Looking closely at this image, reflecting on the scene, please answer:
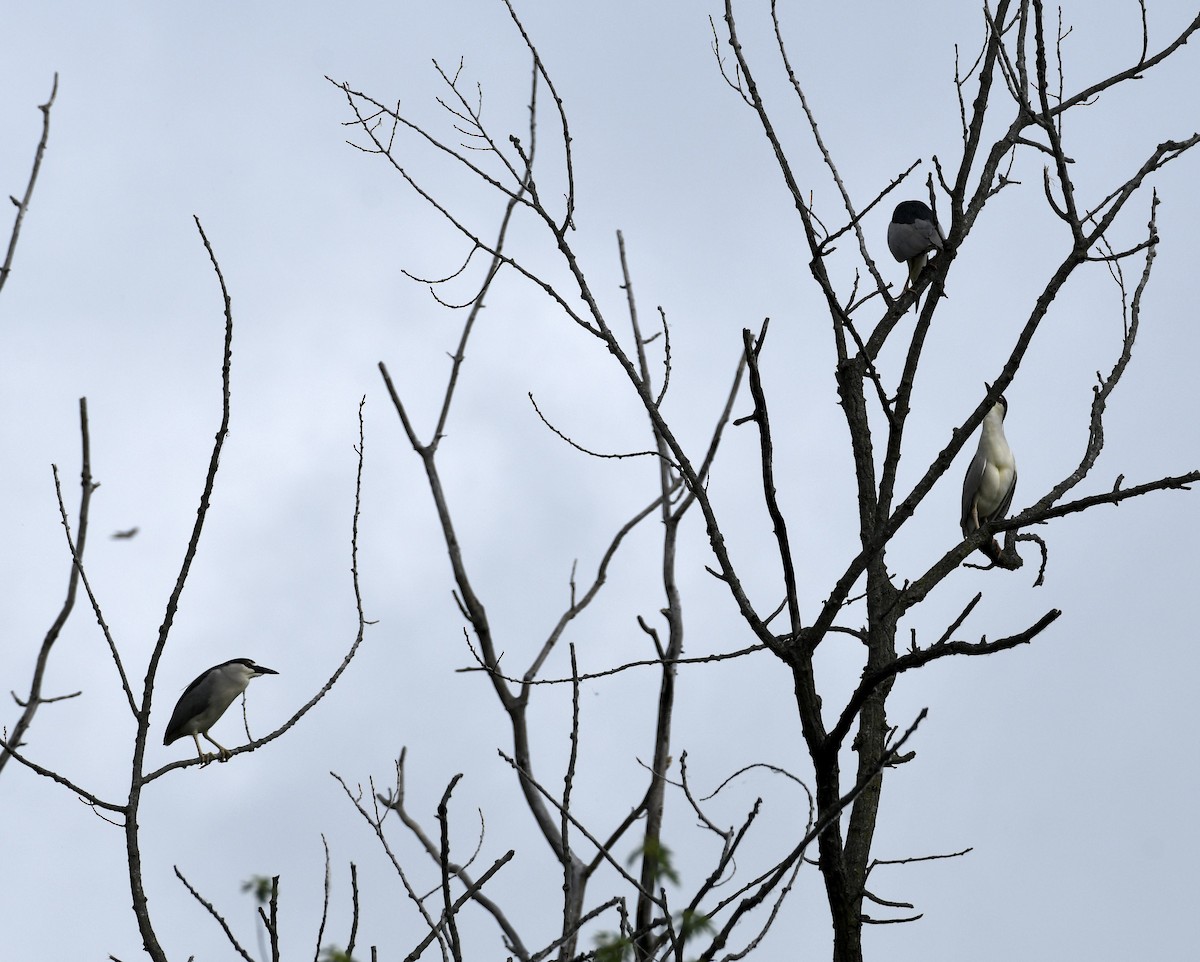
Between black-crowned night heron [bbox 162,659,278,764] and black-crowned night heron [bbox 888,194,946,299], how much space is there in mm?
4907

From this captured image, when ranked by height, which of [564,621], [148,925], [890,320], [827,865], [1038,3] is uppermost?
[564,621]

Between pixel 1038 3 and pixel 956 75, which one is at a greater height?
pixel 956 75

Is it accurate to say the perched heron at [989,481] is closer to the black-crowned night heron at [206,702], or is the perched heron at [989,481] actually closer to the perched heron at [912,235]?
the perched heron at [912,235]

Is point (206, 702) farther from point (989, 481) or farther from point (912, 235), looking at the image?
point (912, 235)

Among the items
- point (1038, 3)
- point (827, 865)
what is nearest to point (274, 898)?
point (827, 865)

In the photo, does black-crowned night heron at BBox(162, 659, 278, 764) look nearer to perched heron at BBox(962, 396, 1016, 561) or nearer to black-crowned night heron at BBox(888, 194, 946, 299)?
perched heron at BBox(962, 396, 1016, 561)

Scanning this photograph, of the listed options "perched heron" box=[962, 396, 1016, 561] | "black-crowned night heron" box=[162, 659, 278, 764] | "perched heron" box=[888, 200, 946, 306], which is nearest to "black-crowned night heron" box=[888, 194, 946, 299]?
"perched heron" box=[888, 200, 946, 306]

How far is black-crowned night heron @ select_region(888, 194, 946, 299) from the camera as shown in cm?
870

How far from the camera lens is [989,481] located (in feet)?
24.3

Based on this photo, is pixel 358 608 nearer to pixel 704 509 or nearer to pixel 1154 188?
pixel 704 509

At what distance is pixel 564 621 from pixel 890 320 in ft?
11.0

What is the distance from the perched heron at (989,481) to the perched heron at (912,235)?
1541mm

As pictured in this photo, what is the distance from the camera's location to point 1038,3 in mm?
3473

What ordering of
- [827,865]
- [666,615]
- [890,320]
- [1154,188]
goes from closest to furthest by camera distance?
[827,865], [1154,188], [890,320], [666,615]
